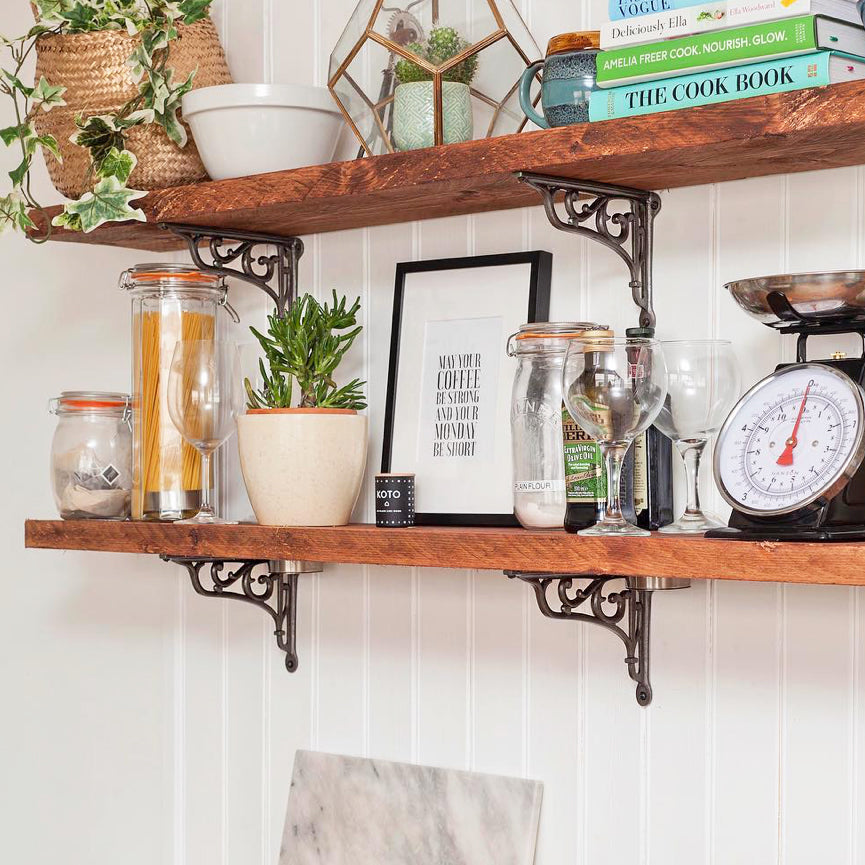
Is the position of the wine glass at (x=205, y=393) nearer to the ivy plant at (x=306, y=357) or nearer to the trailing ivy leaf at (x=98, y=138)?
the ivy plant at (x=306, y=357)

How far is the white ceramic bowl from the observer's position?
1465 mm

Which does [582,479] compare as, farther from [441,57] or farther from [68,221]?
[68,221]

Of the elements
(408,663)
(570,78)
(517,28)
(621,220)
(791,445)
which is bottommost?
(408,663)

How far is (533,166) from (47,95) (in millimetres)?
701

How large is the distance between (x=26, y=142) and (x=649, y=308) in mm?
822

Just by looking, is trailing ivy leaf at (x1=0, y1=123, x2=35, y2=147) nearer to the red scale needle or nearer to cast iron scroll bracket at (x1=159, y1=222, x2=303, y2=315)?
cast iron scroll bracket at (x1=159, y1=222, x2=303, y2=315)

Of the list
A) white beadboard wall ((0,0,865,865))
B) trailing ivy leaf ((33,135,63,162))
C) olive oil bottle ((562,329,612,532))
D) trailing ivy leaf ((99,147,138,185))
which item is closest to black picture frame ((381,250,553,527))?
white beadboard wall ((0,0,865,865))

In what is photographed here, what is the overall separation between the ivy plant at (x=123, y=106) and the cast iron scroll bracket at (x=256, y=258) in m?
0.10

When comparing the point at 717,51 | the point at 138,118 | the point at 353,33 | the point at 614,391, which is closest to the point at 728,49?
the point at 717,51

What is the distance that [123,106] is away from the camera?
154 centimetres

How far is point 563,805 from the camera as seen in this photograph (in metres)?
1.39

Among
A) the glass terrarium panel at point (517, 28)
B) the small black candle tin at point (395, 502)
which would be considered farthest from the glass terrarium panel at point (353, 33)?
the small black candle tin at point (395, 502)

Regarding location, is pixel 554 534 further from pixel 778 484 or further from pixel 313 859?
pixel 313 859

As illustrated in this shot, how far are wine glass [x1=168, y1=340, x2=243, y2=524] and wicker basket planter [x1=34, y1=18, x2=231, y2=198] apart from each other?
231 mm
